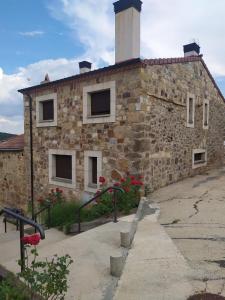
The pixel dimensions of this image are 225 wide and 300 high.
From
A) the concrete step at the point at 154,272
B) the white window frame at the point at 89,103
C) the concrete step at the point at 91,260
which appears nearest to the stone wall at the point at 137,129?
the white window frame at the point at 89,103

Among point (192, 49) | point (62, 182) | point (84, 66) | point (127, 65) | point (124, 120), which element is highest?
point (192, 49)

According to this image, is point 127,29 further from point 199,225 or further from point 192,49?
point 199,225

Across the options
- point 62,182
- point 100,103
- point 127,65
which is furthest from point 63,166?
point 127,65

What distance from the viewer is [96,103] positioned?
8695 mm

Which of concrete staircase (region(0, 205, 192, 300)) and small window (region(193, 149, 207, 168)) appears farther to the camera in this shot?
small window (region(193, 149, 207, 168))

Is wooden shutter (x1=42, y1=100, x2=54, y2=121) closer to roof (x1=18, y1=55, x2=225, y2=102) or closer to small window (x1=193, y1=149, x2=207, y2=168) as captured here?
roof (x1=18, y1=55, x2=225, y2=102)

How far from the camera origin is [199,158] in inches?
458

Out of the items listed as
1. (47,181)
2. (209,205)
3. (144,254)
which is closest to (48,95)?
(47,181)

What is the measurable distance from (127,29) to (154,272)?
715 cm

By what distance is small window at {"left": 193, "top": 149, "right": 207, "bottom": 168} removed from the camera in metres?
10.9

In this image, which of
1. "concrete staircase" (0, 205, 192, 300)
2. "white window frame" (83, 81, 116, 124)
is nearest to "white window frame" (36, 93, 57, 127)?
"white window frame" (83, 81, 116, 124)

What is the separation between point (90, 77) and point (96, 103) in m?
0.84

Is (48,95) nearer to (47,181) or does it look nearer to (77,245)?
(47,181)

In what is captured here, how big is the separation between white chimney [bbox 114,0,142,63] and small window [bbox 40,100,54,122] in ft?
11.0
